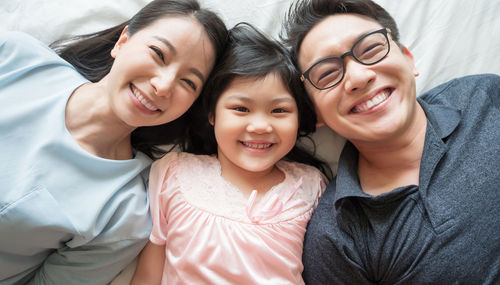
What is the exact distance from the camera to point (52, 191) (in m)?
0.98

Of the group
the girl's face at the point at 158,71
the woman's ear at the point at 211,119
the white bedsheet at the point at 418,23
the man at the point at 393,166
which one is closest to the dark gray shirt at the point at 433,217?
the man at the point at 393,166

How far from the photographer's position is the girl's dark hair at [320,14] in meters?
1.14

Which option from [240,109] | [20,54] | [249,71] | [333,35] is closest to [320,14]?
[333,35]

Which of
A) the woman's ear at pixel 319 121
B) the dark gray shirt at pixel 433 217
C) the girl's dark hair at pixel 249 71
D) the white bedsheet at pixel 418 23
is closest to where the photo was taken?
the dark gray shirt at pixel 433 217

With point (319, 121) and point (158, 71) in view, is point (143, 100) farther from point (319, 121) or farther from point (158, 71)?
point (319, 121)

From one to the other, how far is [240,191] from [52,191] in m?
0.56

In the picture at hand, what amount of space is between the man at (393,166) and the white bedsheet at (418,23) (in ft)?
0.66

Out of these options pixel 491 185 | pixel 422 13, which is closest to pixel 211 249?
pixel 491 185

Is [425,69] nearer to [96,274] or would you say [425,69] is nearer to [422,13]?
[422,13]

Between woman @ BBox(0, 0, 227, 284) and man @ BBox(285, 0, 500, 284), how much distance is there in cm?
42

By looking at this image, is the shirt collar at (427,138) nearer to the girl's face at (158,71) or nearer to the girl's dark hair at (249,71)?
the girl's dark hair at (249,71)

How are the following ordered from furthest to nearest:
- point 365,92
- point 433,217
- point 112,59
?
point 112,59 → point 365,92 → point 433,217

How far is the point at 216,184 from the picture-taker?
112cm

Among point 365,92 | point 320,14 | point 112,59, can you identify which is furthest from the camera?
point 112,59
